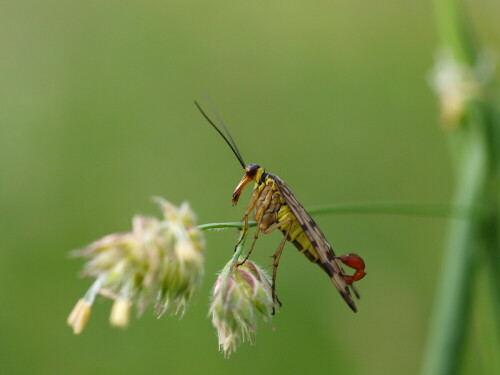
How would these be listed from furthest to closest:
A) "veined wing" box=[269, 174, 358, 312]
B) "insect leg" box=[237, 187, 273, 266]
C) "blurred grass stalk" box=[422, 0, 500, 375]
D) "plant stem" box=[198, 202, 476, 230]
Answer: "blurred grass stalk" box=[422, 0, 500, 375], "insect leg" box=[237, 187, 273, 266], "veined wing" box=[269, 174, 358, 312], "plant stem" box=[198, 202, 476, 230]

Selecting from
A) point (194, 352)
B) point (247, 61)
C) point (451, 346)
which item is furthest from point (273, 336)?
point (247, 61)

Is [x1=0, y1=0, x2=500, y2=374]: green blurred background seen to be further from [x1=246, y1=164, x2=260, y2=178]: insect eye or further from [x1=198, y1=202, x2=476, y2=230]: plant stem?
[x1=246, y1=164, x2=260, y2=178]: insect eye

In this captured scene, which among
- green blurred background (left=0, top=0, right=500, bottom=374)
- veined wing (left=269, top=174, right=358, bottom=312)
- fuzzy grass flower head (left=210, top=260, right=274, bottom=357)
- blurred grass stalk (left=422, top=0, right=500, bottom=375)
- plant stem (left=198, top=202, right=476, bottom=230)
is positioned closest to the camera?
fuzzy grass flower head (left=210, top=260, right=274, bottom=357)

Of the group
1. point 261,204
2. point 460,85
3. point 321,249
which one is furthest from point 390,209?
point 460,85

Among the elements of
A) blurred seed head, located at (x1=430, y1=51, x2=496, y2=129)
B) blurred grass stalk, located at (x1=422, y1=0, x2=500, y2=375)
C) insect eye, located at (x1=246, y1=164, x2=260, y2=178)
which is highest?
insect eye, located at (x1=246, y1=164, x2=260, y2=178)

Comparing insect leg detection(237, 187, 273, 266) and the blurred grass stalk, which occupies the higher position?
insect leg detection(237, 187, 273, 266)

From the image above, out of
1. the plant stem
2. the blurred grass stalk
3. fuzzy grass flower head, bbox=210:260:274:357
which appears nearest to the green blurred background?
the blurred grass stalk

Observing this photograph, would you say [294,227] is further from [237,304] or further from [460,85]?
[460,85]
